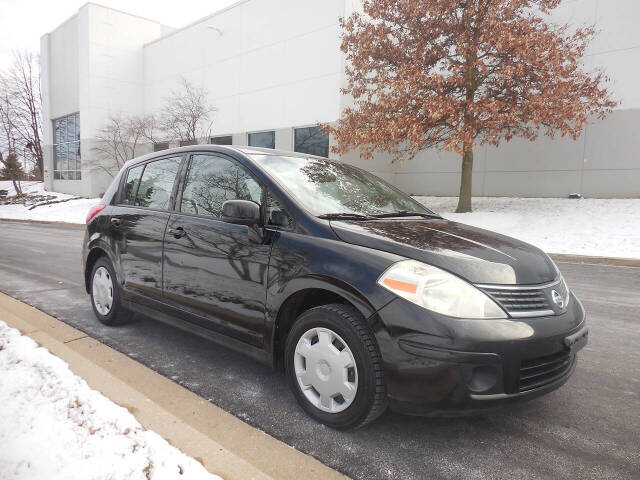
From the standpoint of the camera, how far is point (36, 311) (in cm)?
432

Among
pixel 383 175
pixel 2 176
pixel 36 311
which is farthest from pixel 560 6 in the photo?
pixel 2 176

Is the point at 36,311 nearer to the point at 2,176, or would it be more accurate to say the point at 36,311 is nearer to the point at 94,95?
the point at 94,95

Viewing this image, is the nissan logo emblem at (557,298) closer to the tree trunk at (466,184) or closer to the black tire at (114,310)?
the black tire at (114,310)

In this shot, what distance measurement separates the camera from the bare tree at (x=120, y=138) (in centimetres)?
2817

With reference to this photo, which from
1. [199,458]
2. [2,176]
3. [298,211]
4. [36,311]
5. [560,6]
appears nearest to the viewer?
[199,458]

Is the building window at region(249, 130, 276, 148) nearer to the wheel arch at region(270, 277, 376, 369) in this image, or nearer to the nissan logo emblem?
the wheel arch at region(270, 277, 376, 369)

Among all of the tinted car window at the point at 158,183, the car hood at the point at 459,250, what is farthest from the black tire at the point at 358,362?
the tinted car window at the point at 158,183

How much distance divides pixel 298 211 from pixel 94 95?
112ft

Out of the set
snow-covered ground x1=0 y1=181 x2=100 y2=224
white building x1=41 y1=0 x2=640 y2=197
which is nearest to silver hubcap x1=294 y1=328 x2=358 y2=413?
white building x1=41 y1=0 x2=640 y2=197

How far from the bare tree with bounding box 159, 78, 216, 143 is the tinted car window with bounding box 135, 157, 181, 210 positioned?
20691mm

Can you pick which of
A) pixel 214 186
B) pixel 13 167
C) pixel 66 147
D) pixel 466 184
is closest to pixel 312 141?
pixel 466 184

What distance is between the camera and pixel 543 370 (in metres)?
2.19

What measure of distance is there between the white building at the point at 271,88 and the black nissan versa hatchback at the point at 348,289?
600 inches

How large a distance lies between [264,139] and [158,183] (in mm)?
19803
